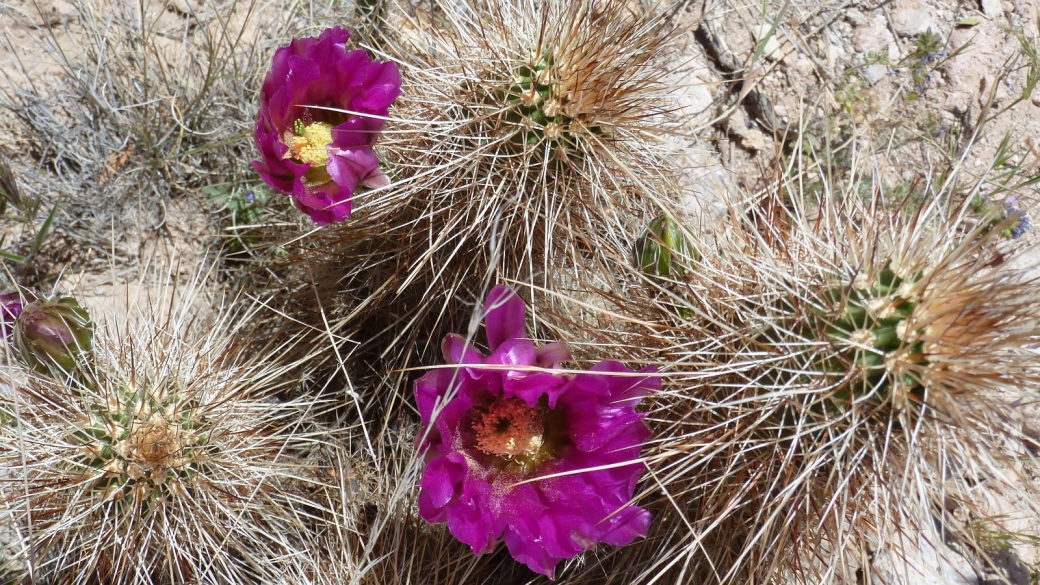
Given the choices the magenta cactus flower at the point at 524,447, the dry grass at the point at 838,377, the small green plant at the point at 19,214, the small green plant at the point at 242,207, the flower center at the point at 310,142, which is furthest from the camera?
the small green plant at the point at 242,207

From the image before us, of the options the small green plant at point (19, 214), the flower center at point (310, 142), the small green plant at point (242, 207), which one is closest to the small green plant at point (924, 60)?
the flower center at point (310, 142)

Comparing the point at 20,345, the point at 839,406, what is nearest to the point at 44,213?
the point at 20,345

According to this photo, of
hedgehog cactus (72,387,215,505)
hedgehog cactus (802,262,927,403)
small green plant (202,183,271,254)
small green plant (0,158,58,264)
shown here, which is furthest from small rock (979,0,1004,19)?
small green plant (0,158,58,264)

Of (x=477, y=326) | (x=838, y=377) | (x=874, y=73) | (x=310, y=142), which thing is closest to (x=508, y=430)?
(x=477, y=326)

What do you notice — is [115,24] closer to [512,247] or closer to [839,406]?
[512,247]

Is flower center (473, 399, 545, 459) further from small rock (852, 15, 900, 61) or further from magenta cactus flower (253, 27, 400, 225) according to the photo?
small rock (852, 15, 900, 61)

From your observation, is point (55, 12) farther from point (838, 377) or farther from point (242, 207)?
point (838, 377)

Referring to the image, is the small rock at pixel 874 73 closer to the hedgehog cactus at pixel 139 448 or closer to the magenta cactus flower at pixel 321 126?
the magenta cactus flower at pixel 321 126
